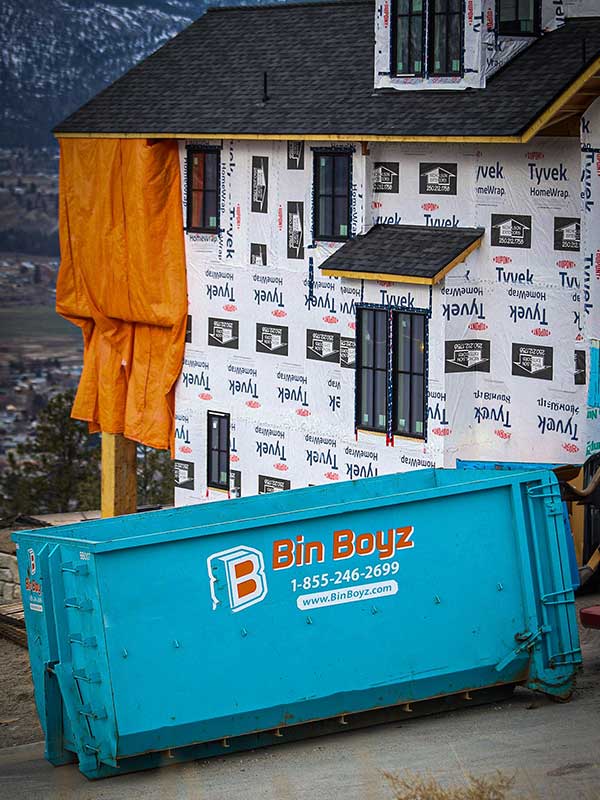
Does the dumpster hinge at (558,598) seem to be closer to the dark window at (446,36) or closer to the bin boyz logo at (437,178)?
the bin boyz logo at (437,178)

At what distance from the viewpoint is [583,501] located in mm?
17312

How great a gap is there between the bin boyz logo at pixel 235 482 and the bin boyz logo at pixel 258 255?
11.3 feet

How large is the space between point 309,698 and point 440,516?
197 cm

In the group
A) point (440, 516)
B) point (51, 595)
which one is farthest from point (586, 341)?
point (51, 595)

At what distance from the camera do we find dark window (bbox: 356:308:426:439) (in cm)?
2116

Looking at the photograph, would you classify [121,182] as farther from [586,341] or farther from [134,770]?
[134,770]

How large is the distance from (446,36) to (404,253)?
3.10 m

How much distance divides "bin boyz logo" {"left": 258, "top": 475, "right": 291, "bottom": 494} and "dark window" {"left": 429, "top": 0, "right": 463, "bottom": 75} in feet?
22.0

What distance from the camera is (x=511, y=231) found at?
67.4ft

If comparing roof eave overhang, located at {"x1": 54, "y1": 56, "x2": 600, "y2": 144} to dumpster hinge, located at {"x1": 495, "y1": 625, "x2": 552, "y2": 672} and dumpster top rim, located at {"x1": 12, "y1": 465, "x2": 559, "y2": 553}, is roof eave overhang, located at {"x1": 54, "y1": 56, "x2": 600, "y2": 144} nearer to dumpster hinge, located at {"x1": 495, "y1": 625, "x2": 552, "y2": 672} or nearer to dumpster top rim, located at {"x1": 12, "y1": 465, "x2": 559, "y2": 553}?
dumpster top rim, located at {"x1": 12, "y1": 465, "x2": 559, "y2": 553}

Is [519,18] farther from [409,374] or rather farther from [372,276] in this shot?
[409,374]

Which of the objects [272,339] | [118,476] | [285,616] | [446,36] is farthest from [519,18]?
[118,476]

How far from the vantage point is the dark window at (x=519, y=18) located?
21281 millimetres

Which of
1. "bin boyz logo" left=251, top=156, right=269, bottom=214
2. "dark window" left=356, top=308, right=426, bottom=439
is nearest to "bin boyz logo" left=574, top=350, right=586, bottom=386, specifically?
"dark window" left=356, top=308, right=426, bottom=439
